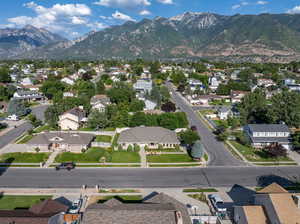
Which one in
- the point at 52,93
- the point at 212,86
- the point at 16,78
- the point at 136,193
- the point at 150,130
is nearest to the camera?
the point at 136,193

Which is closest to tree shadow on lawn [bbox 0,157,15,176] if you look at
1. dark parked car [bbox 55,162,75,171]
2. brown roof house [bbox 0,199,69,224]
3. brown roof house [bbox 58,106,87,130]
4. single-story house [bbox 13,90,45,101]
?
dark parked car [bbox 55,162,75,171]

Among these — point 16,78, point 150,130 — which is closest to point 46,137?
point 150,130

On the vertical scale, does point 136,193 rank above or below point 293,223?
below

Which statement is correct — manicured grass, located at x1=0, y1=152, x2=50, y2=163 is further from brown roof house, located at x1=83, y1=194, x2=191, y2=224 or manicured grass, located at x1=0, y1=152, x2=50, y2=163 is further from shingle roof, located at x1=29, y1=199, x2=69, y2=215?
brown roof house, located at x1=83, y1=194, x2=191, y2=224

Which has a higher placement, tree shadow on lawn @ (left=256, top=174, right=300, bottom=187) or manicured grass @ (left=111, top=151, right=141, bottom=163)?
manicured grass @ (left=111, top=151, right=141, bottom=163)

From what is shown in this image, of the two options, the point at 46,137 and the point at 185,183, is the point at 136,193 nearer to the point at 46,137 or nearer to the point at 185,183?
the point at 185,183
